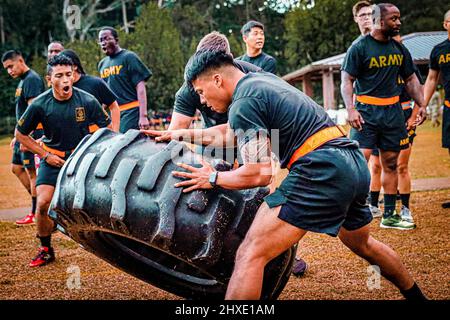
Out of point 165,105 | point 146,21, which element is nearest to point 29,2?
point 146,21

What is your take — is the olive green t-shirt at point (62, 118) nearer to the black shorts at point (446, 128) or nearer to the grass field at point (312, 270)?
the grass field at point (312, 270)

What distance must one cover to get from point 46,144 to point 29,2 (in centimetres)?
4656

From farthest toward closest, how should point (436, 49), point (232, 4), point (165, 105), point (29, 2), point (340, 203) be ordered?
point (232, 4), point (29, 2), point (165, 105), point (436, 49), point (340, 203)

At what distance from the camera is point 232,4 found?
176ft

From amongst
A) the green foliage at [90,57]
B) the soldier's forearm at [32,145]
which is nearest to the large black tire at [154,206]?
the soldier's forearm at [32,145]

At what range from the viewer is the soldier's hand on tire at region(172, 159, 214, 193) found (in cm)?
295

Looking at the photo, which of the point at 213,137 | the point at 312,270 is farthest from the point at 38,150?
the point at 312,270

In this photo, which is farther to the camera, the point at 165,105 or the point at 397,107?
the point at 165,105

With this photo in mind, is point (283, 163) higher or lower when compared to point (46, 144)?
higher

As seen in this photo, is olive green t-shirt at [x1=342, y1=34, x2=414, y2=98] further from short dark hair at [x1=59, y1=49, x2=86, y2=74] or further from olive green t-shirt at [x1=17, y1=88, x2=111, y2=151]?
short dark hair at [x1=59, y1=49, x2=86, y2=74]

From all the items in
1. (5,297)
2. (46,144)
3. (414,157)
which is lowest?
(414,157)

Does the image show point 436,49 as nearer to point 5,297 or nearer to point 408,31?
point 5,297

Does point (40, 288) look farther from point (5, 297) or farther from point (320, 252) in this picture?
point (320, 252)

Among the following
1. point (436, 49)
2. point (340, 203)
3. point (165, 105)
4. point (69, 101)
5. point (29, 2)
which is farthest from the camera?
point (29, 2)
